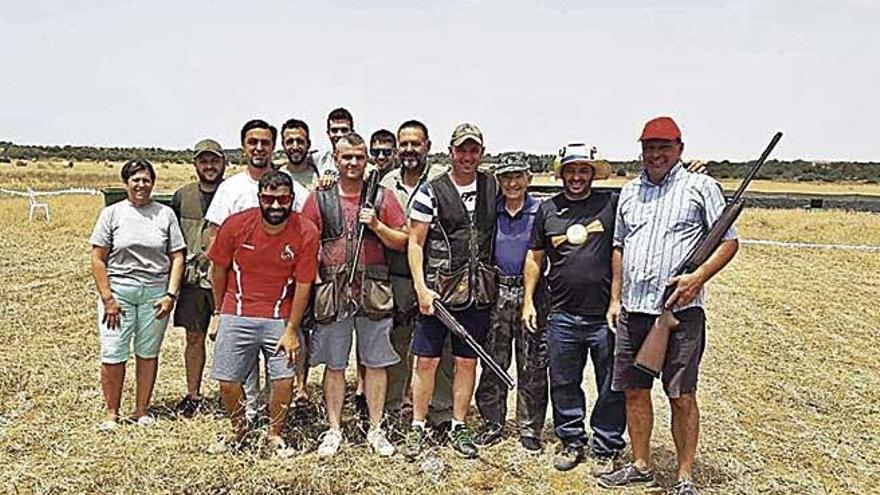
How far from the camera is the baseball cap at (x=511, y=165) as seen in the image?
15.0 ft

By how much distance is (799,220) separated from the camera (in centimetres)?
2178

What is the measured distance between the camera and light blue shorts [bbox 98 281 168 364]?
478cm

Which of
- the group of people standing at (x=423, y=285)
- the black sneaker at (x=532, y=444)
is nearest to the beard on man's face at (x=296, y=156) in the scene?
the group of people standing at (x=423, y=285)

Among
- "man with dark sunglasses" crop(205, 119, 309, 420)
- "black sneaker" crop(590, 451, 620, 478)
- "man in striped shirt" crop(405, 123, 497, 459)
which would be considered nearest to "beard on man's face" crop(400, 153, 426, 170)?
"man in striped shirt" crop(405, 123, 497, 459)

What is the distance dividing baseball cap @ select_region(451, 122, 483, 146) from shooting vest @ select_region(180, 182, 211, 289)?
1.52m

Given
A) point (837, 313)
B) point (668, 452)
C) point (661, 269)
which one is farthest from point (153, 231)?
point (837, 313)

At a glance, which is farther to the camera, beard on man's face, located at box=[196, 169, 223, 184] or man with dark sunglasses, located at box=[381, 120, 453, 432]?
beard on man's face, located at box=[196, 169, 223, 184]

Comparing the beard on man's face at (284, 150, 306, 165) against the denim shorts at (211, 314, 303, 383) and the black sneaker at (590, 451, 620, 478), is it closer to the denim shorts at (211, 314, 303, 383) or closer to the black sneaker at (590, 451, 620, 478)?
the denim shorts at (211, 314, 303, 383)

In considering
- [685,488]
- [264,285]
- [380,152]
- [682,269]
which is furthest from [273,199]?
[685,488]

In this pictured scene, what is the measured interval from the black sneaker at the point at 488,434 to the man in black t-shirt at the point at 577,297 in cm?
37

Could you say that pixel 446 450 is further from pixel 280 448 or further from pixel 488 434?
pixel 280 448

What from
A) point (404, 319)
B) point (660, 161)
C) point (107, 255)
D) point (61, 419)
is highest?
point (660, 161)

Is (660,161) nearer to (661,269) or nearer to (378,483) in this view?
(661,269)

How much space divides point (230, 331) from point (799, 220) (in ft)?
65.7
